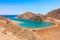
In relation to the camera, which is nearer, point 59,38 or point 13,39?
point 13,39

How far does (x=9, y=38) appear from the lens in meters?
7.87

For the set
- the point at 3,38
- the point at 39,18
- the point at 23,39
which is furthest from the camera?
the point at 39,18

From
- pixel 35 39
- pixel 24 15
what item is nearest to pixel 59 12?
pixel 24 15

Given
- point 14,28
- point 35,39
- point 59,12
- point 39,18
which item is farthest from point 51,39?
point 59,12

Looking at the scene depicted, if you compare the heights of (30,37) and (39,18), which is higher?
(30,37)

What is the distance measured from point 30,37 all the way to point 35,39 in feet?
1.83

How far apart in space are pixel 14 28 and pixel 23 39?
1491 mm

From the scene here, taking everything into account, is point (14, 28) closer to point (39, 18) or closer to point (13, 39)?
point (13, 39)

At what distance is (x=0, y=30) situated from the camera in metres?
8.57

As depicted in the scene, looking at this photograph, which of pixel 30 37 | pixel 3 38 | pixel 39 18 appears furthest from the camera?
pixel 39 18

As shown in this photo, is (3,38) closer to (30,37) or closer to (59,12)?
(30,37)

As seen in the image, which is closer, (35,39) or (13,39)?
(13,39)

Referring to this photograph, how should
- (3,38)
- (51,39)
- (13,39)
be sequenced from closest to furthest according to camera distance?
(3,38)
(13,39)
(51,39)

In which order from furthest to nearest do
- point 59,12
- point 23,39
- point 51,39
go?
point 59,12 → point 51,39 → point 23,39
